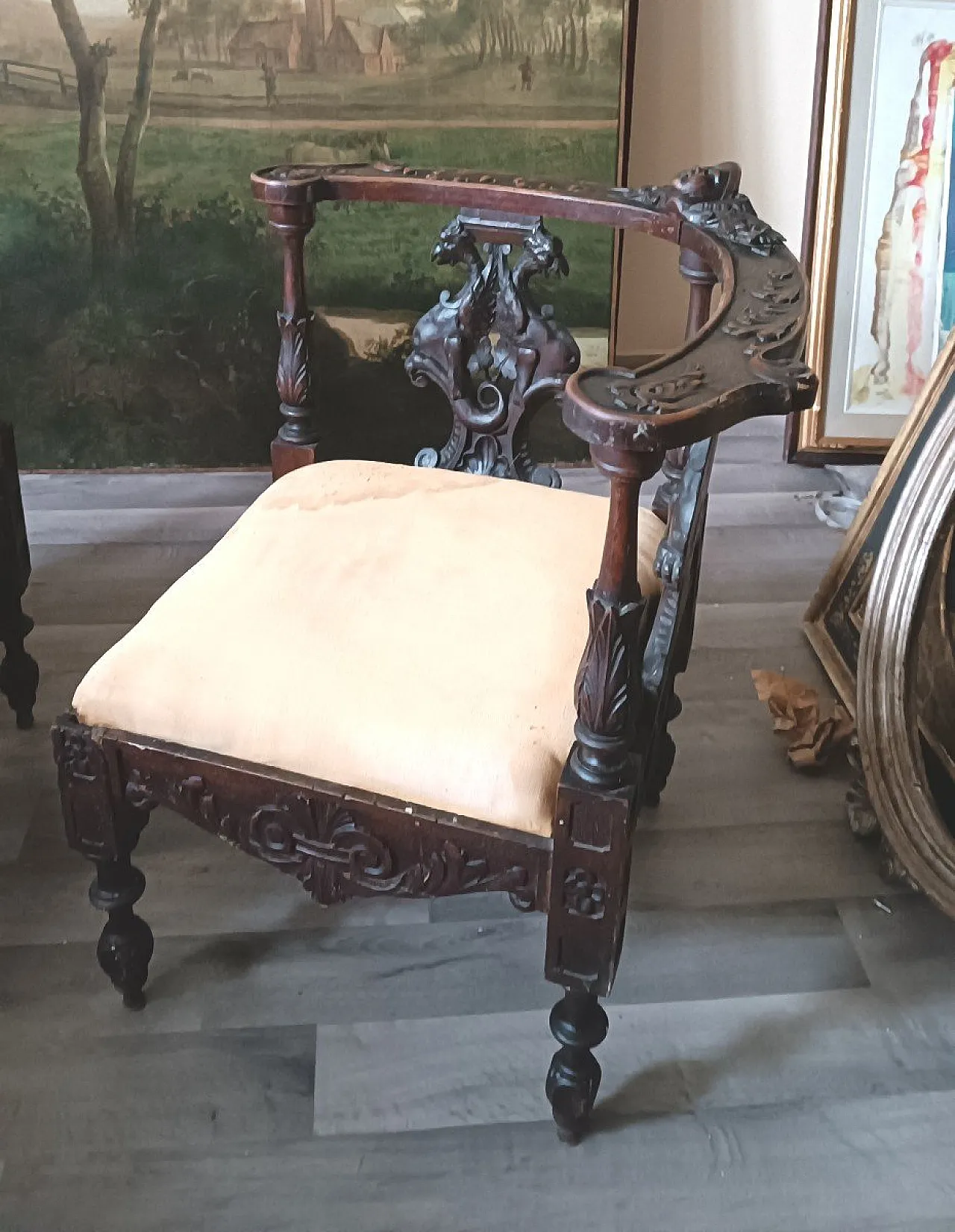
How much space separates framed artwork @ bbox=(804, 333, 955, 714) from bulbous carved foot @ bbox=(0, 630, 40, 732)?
1.16 m

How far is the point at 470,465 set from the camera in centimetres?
140

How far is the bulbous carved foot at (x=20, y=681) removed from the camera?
1.67 m

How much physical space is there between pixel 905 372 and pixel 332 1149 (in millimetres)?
1866

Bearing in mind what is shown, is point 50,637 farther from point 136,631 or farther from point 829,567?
point 829,567

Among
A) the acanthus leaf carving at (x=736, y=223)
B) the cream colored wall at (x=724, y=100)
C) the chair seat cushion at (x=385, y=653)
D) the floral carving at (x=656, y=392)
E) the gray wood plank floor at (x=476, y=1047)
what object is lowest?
the gray wood plank floor at (x=476, y=1047)

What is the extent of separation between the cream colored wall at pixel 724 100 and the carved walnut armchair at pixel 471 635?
4.41ft

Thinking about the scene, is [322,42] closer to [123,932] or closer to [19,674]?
[19,674]

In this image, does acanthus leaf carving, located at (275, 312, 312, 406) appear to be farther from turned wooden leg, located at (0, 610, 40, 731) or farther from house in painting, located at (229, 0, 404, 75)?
house in painting, located at (229, 0, 404, 75)

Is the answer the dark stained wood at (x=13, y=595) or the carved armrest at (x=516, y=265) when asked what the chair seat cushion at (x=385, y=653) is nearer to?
the carved armrest at (x=516, y=265)

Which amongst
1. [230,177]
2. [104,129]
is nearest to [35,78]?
[104,129]

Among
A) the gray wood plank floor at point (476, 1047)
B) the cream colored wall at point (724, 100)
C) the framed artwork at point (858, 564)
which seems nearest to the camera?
the gray wood plank floor at point (476, 1047)

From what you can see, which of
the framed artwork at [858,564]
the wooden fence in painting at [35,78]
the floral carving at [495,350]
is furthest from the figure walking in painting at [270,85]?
the framed artwork at [858,564]

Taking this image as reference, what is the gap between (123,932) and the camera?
123 centimetres

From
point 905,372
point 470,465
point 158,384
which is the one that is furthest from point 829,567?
point 158,384
